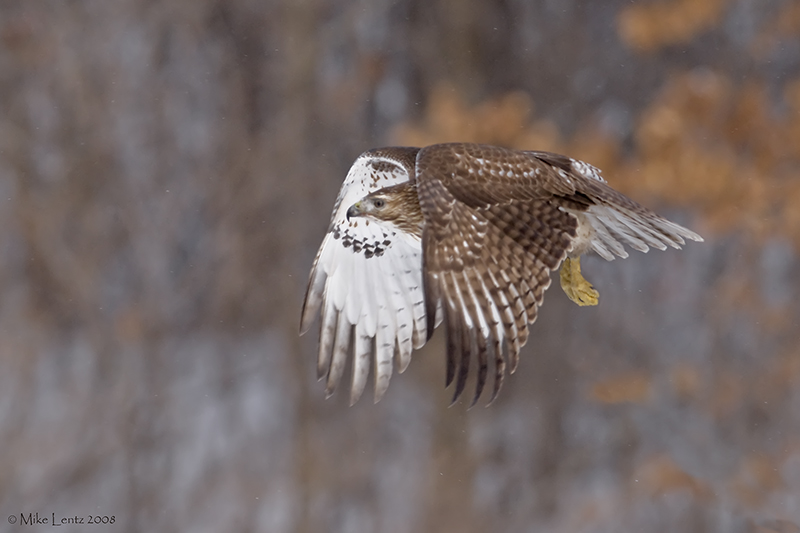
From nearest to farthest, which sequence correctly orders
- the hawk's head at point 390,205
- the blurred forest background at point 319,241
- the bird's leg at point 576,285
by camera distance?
the hawk's head at point 390,205
the bird's leg at point 576,285
the blurred forest background at point 319,241

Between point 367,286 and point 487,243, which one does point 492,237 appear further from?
point 367,286

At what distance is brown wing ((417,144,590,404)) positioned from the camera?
110cm

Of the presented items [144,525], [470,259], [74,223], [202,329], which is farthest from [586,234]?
[144,525]

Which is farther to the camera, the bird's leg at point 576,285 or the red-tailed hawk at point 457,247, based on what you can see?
the bird's leg at point 576,285

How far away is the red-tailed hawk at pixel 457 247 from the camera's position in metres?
1.12

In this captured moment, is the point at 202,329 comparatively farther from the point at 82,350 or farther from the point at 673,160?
the point at 673,160

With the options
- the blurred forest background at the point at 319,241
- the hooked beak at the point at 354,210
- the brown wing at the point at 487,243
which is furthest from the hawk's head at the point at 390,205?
the blurred forest background at the point at 319,241

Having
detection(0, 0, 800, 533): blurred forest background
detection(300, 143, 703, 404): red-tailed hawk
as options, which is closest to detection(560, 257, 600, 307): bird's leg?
detection(300, 143, 703, 404): red-tailed hawk

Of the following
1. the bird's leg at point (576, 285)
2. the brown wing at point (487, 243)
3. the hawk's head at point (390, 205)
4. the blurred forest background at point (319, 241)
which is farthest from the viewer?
the blurred forest background at point (319, 241)

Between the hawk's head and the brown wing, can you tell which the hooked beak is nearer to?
the hawk's head

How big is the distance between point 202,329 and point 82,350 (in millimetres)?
473

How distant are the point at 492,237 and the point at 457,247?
0.27 ft

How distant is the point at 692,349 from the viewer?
2.86 m

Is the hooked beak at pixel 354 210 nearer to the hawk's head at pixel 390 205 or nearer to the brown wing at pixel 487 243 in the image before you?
the hawk's head at pixel 390 205
